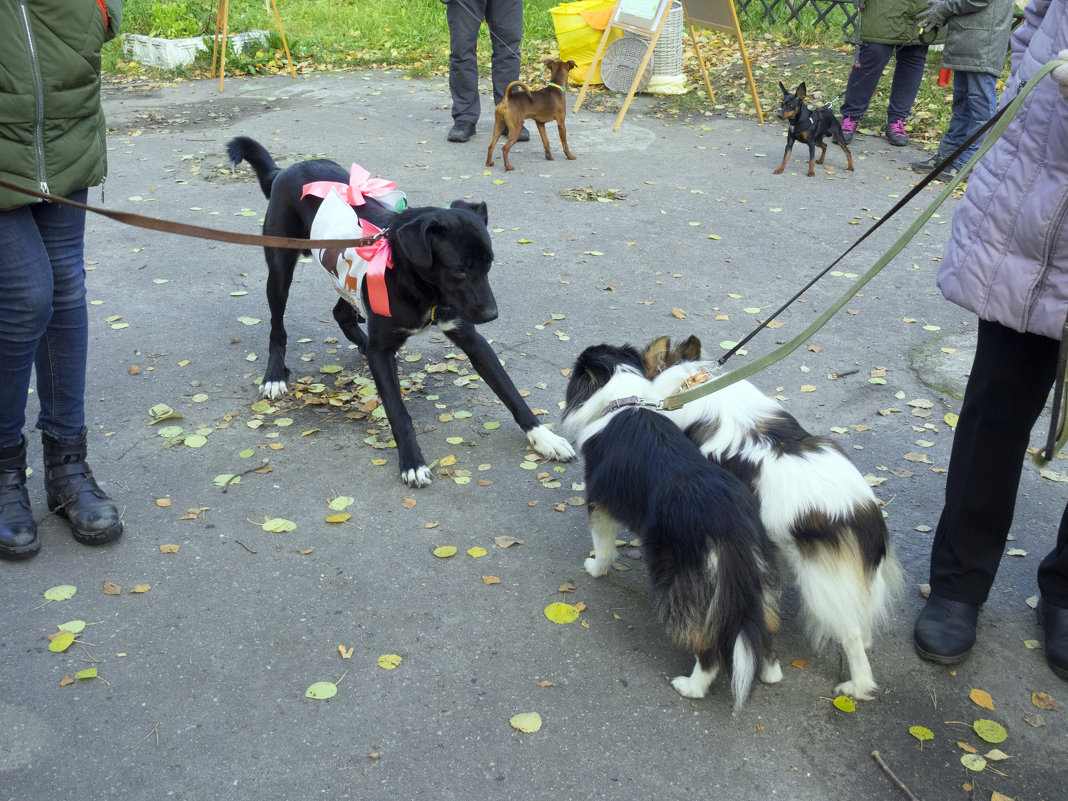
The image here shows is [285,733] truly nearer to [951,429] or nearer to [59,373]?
[59,373]

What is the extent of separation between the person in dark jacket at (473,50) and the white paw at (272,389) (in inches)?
184

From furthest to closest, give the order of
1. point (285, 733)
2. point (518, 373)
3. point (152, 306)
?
point (152, 306) → point (518, 373) → point (285, 733)

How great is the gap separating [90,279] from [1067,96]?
563 cm

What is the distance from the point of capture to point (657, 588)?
8.44 ft

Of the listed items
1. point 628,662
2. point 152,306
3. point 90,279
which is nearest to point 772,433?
point 628,662

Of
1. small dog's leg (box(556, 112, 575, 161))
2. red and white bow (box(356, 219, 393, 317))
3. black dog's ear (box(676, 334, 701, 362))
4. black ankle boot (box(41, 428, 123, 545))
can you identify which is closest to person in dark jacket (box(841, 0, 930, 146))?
small dog's leg (box(556, 112, 575, 161))

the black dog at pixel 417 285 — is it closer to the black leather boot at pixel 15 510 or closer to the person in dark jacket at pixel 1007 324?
the black leather boot at pixel 15 510

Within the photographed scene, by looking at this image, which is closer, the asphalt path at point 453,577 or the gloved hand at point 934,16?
the asphalt path at point 453,577

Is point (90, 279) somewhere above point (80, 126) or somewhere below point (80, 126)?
below

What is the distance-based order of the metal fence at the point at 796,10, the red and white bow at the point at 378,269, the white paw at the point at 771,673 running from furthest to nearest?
the metal fence at the point at 796,10
the red and white bow at the point at 378,269
the white paw at the point at 771,673

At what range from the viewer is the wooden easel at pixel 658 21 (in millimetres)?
9461

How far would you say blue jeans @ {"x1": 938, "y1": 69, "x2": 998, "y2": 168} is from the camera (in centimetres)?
750

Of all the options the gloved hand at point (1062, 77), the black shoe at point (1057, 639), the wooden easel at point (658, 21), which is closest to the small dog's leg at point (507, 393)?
the black shoe at point (1057, 639)

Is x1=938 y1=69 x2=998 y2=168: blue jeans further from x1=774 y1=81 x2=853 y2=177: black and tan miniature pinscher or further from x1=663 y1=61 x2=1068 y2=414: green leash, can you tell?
x1=663 y1=61 x2=1068 y2=414: green leash
